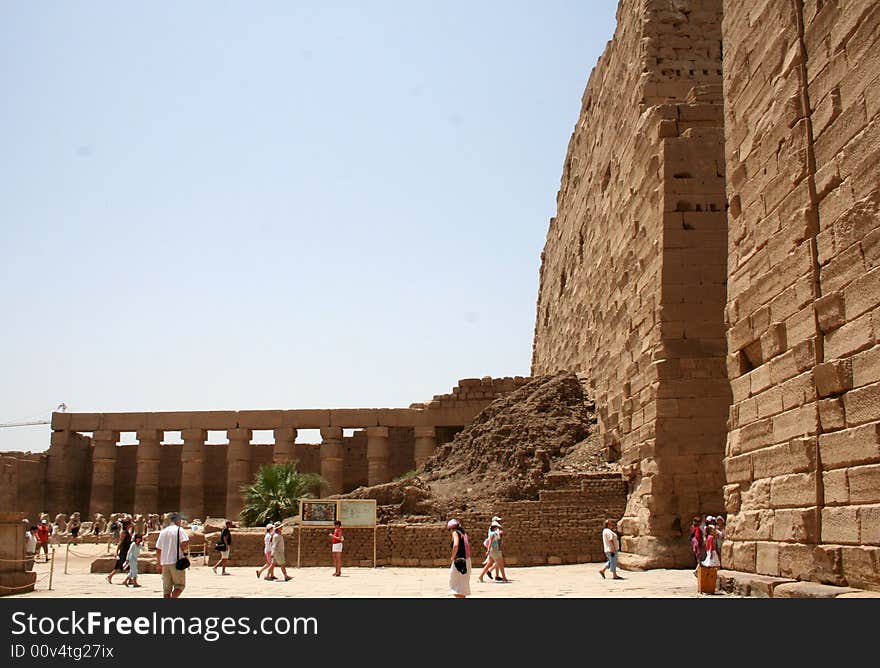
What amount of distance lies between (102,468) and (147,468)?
1.85 m

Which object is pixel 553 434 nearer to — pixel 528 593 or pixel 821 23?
pixel 528 593

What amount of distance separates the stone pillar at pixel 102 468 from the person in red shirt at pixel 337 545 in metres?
19.9

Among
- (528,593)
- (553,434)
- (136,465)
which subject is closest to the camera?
(528,593)

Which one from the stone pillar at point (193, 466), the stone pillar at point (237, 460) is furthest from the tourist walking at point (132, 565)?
the stone pillar at point (193, 466)

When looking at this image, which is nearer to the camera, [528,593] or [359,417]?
[528,593]

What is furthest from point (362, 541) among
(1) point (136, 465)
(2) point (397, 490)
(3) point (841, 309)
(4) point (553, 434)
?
(1) point (136, 465)

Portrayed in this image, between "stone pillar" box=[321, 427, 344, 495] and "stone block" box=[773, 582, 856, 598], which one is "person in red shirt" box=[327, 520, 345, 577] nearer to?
"stone block" box=[773, 582, 856, 598]

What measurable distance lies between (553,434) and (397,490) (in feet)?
12.1

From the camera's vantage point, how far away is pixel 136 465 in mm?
37438

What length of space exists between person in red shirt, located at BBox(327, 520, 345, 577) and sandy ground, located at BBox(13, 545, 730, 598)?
0.66ft

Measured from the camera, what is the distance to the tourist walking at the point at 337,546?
16359 mm

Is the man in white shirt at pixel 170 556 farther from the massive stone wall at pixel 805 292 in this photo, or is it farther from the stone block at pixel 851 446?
the stone block at pixel 851 446

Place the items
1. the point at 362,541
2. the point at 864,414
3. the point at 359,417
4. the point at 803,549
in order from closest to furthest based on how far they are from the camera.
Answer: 1. the point at 864,414
2. the point at 803,549
3. the point at 362,541
4. the point at 359,417

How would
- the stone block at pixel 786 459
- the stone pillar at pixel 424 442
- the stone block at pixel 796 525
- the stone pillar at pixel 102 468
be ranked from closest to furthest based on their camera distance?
the stone block at pixel 796 525 → the stone block at pixel 786 459 → the stone pillar at pixel 424 442 → the stone pillar at pixel 102 468
